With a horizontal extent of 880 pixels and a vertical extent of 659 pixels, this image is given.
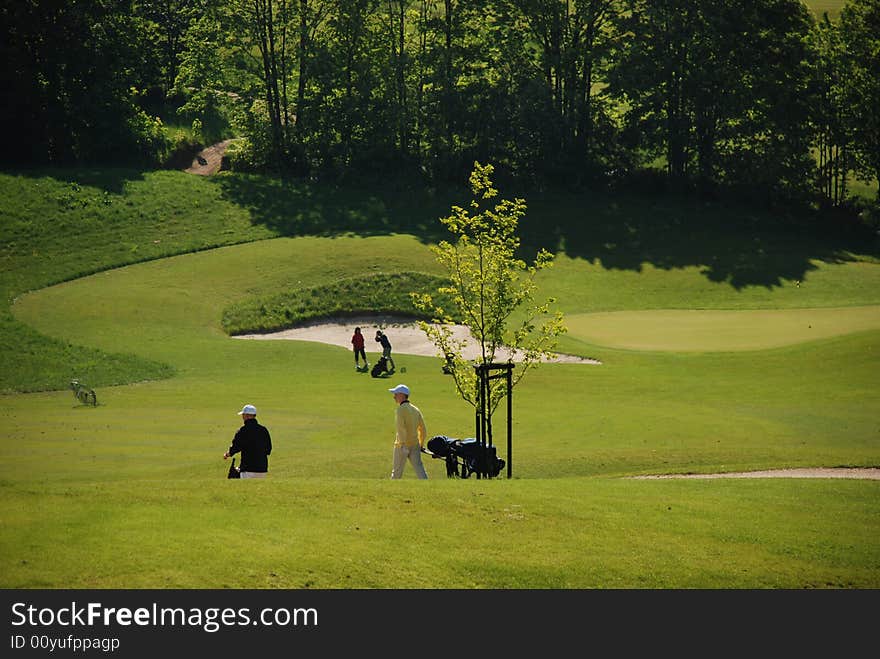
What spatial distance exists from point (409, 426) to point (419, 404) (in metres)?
12.4

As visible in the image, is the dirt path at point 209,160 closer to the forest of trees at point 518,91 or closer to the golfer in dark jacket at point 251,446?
the forest of trees at point 518,91

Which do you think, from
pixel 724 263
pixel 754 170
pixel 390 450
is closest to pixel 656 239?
pixel 724 263

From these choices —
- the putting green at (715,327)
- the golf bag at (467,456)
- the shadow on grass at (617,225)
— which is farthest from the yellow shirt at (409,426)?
the shadow on grass at (617,225)

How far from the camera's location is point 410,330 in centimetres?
5450

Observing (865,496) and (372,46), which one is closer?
(865,496)

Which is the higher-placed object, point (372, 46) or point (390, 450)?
point (372, 46)

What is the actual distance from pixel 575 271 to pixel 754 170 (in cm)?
1807

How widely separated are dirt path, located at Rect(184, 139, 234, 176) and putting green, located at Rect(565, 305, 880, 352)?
36226mm

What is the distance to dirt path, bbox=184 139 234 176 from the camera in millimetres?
83562

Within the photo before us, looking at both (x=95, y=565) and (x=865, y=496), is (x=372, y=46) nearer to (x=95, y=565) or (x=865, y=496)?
(x=865, y=496)

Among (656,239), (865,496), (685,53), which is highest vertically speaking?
(685,53)

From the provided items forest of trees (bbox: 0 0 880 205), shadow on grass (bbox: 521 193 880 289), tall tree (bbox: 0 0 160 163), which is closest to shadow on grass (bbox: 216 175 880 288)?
shadow on grass (bbox: 521 193 880 289)

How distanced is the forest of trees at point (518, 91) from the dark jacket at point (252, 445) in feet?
186
